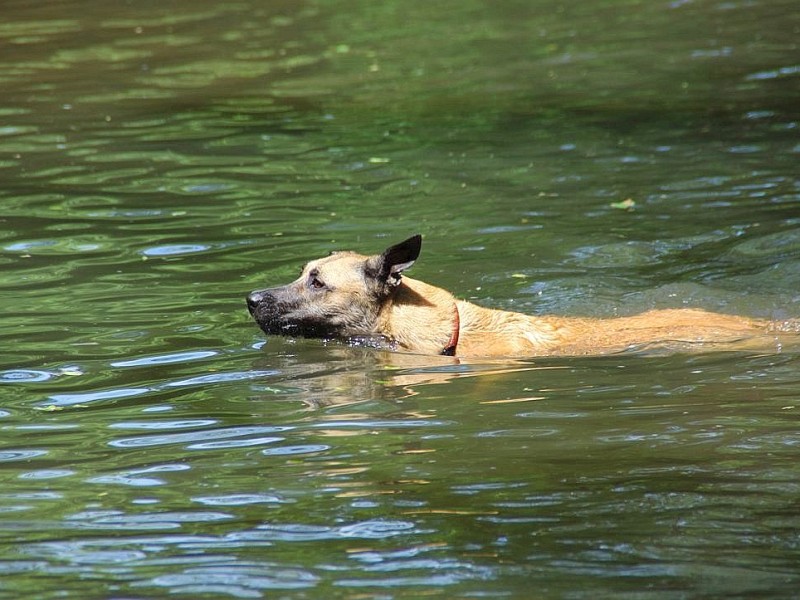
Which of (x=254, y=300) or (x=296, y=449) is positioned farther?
(x=254, y=300)

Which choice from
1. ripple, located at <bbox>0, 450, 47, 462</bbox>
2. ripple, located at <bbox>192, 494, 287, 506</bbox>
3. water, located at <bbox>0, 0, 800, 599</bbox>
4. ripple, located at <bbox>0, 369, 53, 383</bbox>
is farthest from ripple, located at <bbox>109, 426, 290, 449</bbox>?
ripple, located at <bbox>0, 369, 53, 383</bbox>

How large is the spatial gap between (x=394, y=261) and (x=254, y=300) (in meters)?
1.22

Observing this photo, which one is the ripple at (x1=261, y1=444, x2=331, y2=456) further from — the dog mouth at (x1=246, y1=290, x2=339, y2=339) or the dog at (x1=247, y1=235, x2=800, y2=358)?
the dog mouth at (x1=246, y1=290, x2=339, y2=339)

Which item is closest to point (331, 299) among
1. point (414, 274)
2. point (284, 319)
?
point (284, 319)

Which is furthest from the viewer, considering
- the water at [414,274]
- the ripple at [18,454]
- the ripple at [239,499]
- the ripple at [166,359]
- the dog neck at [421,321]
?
the dog neck at [421,321]

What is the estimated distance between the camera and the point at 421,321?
1083cm

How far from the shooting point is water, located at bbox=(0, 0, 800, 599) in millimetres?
6387

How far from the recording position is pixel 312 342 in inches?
439

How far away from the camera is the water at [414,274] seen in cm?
639

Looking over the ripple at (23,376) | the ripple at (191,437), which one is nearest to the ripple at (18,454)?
the ripple at (191,437)

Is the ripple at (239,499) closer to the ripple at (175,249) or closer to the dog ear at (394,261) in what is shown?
the dog ear at (394,261)

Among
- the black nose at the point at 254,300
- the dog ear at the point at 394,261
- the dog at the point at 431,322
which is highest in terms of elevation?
the dog ear at the point at 394,261

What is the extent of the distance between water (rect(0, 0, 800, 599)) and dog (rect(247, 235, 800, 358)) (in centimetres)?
36

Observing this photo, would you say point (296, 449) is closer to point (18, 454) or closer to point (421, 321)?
point (18, 454)
